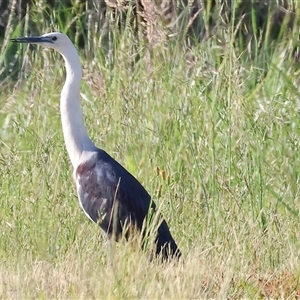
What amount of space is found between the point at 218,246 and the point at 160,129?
1279 mm

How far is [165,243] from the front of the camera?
4684mm

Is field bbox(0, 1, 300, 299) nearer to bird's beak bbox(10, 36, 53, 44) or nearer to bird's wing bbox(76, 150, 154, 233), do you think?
bird's wing bbox(76, 150, 154, 233)

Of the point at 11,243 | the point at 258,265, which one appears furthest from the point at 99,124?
the point at 258,265

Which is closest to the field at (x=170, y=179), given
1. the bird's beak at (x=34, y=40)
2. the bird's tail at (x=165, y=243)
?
the bird's tail at (x=165, y=243)

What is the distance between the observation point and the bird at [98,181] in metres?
4.90

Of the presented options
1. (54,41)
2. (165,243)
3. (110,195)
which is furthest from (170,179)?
(54,41)

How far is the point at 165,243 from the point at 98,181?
64 centimetres

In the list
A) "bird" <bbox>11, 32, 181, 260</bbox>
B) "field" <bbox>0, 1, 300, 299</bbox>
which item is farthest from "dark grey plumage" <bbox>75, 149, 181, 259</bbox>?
"field" <bbox>0, 1, 300, 299</bbox>

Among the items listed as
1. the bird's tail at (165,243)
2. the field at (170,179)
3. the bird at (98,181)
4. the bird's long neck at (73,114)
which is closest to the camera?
the field at (170,179)

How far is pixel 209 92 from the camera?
6367mm

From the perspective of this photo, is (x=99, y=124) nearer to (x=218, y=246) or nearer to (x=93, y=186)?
(x=93, y=186)

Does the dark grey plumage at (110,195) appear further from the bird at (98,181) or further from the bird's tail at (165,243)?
the bird's tail at (165,243)

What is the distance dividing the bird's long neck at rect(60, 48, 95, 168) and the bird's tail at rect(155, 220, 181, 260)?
0.78 m

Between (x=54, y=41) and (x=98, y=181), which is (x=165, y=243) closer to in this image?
(x=98, y=181)
